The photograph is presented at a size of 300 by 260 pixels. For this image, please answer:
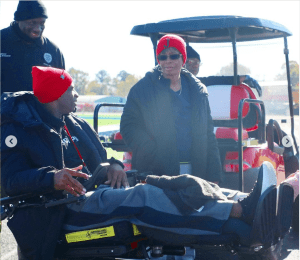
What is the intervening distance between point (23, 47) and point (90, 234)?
2628 mm

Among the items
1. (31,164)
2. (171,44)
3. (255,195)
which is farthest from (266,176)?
(171,44)

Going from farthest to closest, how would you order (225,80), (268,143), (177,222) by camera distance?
(225,80) → (268,143) → (177,222)

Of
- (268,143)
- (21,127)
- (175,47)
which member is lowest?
(268,143)

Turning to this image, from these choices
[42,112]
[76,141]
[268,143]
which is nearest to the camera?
[42,112]

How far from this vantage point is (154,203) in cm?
319

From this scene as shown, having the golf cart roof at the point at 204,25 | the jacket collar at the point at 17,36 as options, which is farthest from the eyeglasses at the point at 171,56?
the jacket collar at the point at 17,36

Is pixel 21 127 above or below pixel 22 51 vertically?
below

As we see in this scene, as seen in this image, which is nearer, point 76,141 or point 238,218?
point 238,218

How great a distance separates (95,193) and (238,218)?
3.13ft

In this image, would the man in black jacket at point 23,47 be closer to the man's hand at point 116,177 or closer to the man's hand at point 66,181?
the man's hand at point 116,177

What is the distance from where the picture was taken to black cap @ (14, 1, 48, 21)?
16.6 feet

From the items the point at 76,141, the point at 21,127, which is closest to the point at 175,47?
the point at 76,141

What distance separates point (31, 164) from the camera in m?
3.44

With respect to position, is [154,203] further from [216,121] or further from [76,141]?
[216,121]
